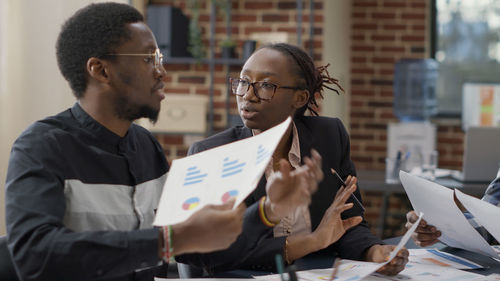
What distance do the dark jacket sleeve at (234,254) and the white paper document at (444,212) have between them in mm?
369

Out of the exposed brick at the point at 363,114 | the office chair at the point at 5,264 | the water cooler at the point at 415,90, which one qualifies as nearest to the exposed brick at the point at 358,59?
the water cooler at the point at 415,90

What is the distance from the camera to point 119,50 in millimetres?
1237

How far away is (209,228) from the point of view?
0.98 metres

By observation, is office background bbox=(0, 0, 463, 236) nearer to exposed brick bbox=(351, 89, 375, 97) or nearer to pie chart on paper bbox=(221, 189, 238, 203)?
exposed brick bbox=(351, 89, 375, 97)

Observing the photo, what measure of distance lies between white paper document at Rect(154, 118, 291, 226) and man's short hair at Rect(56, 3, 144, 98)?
0.34 meters

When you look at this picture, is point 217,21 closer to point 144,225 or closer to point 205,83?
point 205,83

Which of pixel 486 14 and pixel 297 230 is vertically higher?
pixel 486 14

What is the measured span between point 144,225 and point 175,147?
2.92 metres

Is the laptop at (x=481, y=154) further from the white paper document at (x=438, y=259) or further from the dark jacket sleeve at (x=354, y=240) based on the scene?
the white paper document at (x=438, y=259)

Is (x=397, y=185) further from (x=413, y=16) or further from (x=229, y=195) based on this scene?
(x=229, y=195)

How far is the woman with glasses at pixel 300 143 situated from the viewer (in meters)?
1.46

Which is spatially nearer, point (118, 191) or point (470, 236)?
point (118, 191)

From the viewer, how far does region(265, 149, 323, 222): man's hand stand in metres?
0.98

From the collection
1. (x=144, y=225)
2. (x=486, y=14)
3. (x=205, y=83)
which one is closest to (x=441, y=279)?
(x=144, y=225)
